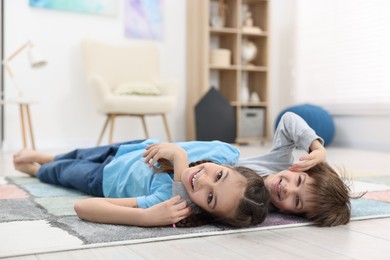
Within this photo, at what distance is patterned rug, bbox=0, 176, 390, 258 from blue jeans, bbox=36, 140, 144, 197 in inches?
2.3

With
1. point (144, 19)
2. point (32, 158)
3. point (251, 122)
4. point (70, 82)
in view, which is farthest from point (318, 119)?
point (32, 158)

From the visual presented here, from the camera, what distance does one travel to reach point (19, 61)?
454 cm

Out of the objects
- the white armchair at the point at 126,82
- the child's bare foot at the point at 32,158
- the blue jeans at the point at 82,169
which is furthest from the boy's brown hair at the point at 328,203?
the white armchair at the point at 126,82

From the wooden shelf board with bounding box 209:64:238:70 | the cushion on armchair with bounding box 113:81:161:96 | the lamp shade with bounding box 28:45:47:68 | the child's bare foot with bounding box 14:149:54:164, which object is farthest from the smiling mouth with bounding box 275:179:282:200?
the wooden shelf board with bounding box 209:64:238:70

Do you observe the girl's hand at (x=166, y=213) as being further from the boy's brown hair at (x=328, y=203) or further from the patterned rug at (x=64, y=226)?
the boy's brown hair at (x=328, y=203)

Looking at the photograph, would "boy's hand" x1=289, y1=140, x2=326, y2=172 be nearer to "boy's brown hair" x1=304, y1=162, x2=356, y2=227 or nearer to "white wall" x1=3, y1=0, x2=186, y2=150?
"boy's brown hair" x1=304, y1=162, x2=356, y2=227

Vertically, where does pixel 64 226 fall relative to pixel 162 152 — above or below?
below

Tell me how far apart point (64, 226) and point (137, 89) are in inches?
123

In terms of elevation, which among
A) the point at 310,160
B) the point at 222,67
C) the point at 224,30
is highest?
the point at 224,30

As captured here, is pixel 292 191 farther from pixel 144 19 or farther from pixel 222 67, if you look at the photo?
pixel 144 19

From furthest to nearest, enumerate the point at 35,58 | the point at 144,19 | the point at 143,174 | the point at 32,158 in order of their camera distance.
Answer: the point at 144,19, the point at 35,58, the point at 32,158, the point at 143,174

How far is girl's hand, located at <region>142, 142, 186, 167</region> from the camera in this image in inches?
56.4

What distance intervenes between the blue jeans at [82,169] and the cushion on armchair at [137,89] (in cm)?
211

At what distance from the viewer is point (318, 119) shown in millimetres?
4430
